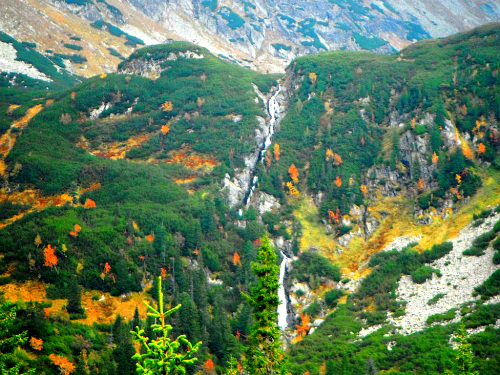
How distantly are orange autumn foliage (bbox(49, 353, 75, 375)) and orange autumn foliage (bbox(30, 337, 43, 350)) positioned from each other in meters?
2.41

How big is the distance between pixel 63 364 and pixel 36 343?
16.8 ft

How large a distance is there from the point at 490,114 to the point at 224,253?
90.8 meters

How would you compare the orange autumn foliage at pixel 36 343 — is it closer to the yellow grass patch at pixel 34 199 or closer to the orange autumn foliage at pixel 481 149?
the yellow grass patch at pixel 34 199

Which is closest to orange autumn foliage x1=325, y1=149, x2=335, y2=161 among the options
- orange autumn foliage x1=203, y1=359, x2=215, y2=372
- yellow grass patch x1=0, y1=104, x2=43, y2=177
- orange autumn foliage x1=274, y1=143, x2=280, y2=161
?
orange autumn foliage x1=274, y1=143, x2=280, y2=161

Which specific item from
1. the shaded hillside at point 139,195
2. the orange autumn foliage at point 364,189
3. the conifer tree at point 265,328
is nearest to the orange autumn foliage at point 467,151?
the orange autumn foliage at point 364,189

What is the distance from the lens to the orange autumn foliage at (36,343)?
219ft

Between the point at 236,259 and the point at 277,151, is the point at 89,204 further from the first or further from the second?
the point at 277,151

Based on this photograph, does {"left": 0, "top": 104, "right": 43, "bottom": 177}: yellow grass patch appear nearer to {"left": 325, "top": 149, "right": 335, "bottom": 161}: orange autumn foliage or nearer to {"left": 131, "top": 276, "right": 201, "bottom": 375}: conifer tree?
{"left": 325, "top": 149, "right": 335, "bottom": 161}: orange autumn foliage

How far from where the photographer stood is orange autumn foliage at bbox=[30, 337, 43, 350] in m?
66.7

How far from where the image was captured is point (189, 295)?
329 ft

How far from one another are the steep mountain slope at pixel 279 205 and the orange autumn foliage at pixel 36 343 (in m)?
1.35

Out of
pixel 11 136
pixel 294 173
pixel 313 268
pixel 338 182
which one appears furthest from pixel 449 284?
pixel 11 136

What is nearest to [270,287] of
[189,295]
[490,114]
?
[189,295]

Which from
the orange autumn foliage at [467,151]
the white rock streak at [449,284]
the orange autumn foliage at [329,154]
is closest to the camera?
the white rock streak at [449,284]
